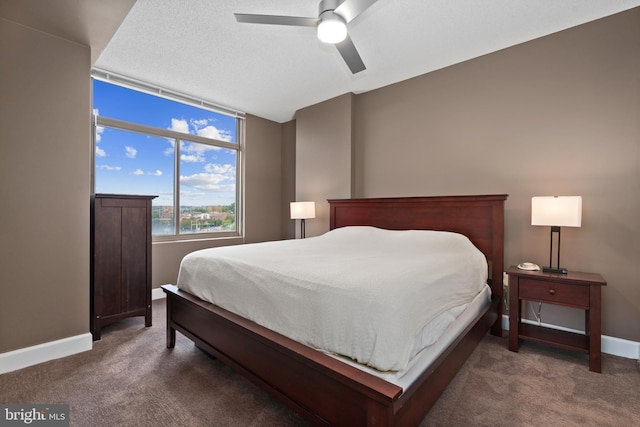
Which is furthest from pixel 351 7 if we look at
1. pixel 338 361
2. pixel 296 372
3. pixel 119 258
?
pixel 119 258

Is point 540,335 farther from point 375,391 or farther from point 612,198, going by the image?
point 375,391

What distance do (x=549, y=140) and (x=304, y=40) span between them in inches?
95.4

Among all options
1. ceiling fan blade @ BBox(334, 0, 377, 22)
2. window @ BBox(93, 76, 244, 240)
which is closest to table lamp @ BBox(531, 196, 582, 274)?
ceiling fan blade @ BBox(334, 0, 377, 22)

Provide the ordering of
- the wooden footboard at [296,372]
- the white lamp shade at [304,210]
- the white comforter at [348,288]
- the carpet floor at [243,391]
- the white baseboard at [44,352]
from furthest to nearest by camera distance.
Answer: the white lamp shade at [304,210] → the white baseboard at [44,352] → the carpet floor at [243,391] → the white comforter at [348,288] → the wooden footboard at [296,372]

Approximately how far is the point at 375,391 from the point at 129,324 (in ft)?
9.46

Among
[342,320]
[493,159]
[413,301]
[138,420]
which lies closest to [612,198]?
[493,159]

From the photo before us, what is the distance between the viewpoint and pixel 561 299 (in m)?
2.24

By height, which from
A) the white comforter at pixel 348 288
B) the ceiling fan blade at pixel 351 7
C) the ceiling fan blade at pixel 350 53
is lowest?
the white comforter at pixel 348 288

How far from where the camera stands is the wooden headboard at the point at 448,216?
274 cm

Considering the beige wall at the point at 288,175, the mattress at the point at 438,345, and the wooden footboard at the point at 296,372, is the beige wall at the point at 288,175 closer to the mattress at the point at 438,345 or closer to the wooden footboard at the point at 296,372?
the wooden footboard at the point at 296,372

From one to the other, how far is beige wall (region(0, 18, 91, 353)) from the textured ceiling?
67cm

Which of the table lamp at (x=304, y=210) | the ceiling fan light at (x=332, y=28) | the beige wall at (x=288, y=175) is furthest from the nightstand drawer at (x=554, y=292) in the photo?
the beige wall at (x=288, y=175)

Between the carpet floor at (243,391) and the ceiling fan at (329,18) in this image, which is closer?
the carpet floor at (243,391)

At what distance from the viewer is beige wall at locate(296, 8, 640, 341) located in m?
2.37
